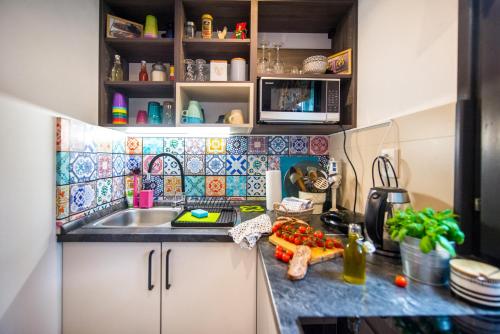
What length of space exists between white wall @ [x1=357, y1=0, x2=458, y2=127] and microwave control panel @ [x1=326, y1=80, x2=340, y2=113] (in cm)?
14

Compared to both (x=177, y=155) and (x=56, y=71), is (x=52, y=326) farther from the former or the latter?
(x=56, y=71)

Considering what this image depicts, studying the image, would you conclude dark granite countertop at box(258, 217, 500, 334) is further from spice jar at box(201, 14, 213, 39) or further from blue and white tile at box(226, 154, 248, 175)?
spice jar at box(201, 14, 213, 39)

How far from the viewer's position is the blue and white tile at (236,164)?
5.39 ft

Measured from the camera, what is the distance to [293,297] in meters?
0.58

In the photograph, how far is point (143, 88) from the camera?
144 cm

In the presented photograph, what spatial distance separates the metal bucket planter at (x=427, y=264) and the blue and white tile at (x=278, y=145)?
3.50 ft

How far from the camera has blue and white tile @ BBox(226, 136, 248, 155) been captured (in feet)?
5.36

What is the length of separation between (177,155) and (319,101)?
41.1 inches

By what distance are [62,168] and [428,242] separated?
4.71ft

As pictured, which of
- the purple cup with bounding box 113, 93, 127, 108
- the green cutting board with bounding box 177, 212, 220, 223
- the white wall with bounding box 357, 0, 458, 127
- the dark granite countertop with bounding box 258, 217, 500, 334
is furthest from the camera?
the purple cup with bounding box 113, 93, 127, 108

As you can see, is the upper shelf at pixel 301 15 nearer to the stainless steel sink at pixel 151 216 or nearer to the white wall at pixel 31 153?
the white wall at pixel 31 153

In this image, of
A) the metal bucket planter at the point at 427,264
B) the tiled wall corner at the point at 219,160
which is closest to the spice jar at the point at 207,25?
the tiled wall corner at the point at 219,160

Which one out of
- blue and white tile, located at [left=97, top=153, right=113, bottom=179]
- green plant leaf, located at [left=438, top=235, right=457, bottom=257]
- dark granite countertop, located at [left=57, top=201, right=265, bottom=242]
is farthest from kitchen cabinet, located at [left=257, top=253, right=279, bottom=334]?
blue and white tile, located at [left=97, top=153, right=113, bottom=179]

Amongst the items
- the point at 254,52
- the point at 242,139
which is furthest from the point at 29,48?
the point at 242,139
